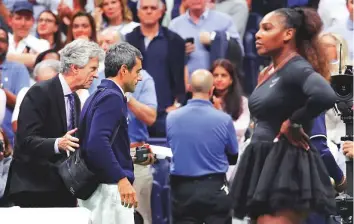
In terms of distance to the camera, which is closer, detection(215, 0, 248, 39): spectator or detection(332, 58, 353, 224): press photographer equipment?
detection(332, 58, 353, 224): press photographer equipment

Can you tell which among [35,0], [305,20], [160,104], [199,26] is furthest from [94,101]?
[35,0]

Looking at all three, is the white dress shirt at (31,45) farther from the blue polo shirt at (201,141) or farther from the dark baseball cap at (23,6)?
the blue polo shirt at (201,141)

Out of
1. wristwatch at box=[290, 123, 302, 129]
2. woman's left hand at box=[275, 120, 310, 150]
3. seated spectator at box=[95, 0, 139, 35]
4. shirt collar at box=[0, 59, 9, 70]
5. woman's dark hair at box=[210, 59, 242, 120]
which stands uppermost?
wristwatch at box=[290, 123, 302, 129]

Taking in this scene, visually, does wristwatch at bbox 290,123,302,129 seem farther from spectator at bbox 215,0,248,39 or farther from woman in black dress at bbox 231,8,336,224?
spectator at bbox 215,0,248,39

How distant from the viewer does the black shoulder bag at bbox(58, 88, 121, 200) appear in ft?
21.4

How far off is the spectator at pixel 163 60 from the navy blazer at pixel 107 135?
142 inches

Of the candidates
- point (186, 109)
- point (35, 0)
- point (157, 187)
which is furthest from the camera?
point (35, 0)

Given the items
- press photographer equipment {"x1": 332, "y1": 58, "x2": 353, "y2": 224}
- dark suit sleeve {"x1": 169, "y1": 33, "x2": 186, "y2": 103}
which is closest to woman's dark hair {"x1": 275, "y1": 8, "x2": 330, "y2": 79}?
press photographer equipment {"x1": 332, "y1": 58, "x2": 353, "y2": 224}

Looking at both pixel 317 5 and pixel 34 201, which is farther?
pixel 317 5

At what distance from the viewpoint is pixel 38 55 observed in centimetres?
1021

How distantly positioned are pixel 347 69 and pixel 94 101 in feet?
6.02

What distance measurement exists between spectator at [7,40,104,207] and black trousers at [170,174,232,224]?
170 centimetres

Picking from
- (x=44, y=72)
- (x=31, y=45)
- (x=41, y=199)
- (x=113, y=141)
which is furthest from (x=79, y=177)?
(x=31, y=45)

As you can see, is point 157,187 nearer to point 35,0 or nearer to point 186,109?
point 186,109
